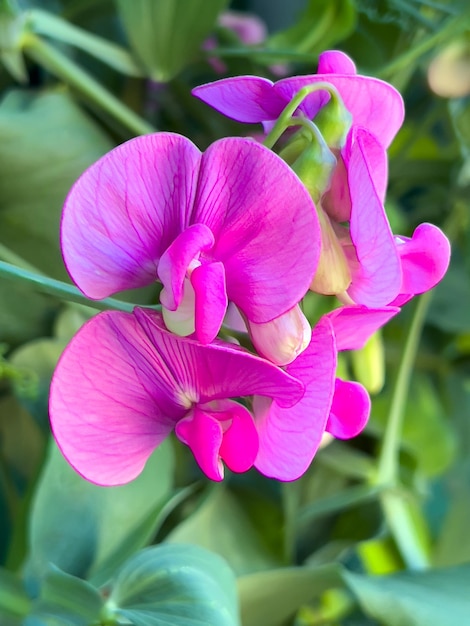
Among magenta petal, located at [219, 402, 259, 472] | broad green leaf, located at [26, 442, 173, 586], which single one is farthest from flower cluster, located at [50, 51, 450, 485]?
broad green leaf, located at [26, 442, 173, 586]

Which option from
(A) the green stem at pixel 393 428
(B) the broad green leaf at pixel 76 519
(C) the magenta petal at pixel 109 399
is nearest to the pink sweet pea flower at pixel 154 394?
(C) the magenta petal at pixel 109 399

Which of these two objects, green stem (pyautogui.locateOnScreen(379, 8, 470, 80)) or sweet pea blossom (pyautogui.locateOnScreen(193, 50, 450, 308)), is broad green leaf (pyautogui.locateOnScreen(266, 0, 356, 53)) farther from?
sweet pea blossom (pyautogui.locateOnScreen(193, 50, 450, 308))

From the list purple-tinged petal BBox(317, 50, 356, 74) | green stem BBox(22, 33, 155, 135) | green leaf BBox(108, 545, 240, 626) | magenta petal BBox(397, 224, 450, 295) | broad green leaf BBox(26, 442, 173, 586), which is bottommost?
broad green leaf BBox(26, 442, 173, 586)

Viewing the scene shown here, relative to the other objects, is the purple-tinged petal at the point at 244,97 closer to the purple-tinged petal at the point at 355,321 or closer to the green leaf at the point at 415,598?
the purple-tinged petal at the point at 355,321

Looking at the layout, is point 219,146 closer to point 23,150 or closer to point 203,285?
point 203,285

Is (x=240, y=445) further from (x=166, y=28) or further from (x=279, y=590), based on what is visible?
(x=166, y=28)
